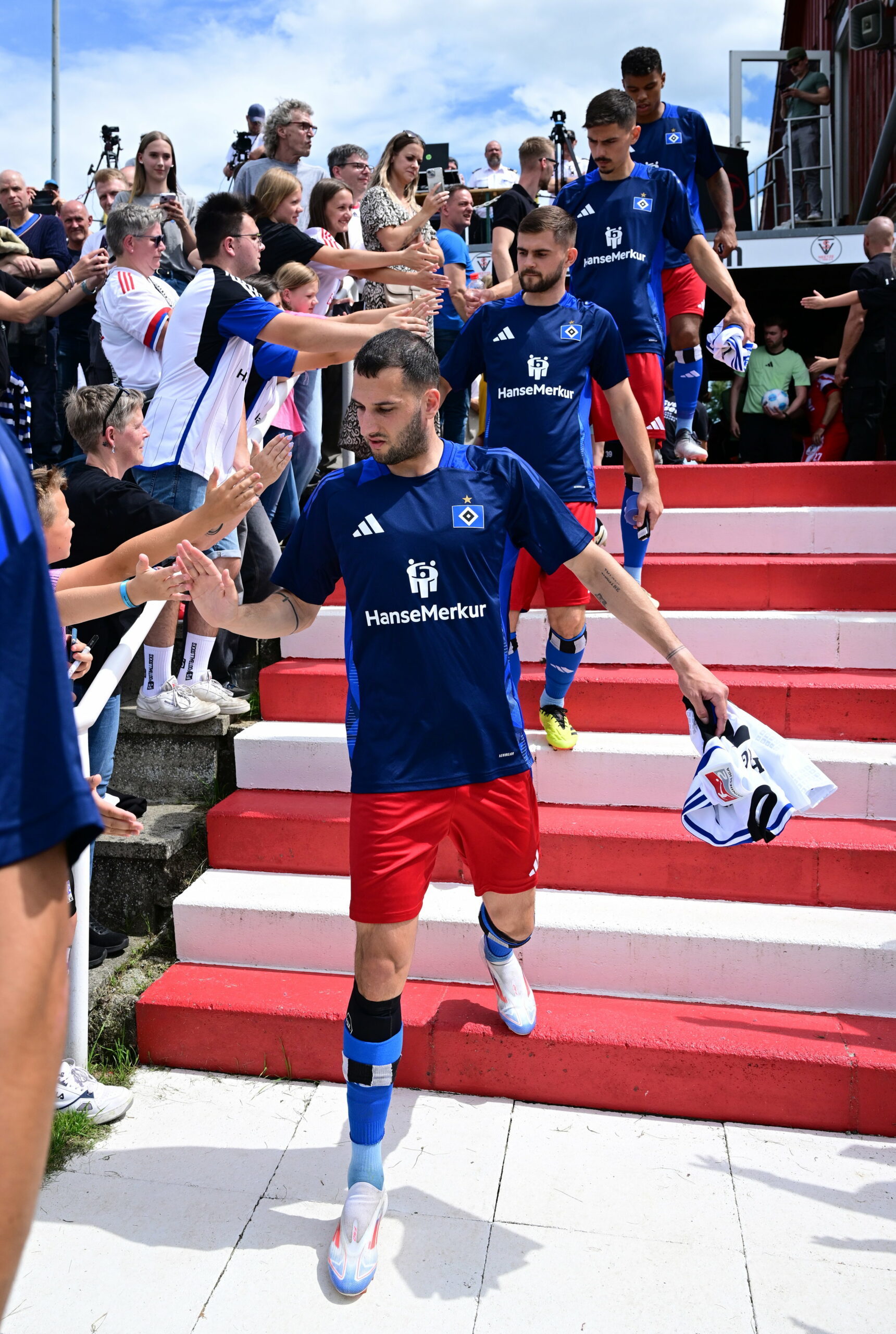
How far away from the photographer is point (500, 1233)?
294cm

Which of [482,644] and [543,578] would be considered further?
[543,578]

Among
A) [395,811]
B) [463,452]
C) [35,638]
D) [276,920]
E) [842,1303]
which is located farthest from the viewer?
[276,920]

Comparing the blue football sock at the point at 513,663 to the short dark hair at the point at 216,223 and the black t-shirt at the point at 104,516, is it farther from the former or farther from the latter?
the short dark hair at the point at 216,223

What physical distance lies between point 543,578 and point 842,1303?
108 inches

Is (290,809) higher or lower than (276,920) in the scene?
higher

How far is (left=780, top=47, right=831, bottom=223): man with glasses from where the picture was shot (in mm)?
13031

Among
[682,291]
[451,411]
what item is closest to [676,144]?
[682,291]

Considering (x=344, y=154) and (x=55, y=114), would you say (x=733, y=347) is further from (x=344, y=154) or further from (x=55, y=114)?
(x=55, y=114)

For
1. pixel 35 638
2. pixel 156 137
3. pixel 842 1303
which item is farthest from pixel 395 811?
pixel 156 137

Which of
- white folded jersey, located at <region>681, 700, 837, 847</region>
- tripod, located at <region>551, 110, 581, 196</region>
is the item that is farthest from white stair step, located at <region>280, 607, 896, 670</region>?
tripod, located at <region>551, 110, 581, 196</region>

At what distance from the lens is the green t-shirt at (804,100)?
44.7 feet

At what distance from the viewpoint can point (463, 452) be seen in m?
3.09

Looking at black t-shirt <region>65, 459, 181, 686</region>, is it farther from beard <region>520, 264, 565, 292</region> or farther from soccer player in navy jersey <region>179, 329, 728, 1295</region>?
beard <region>520, 264, 565, 292</region>

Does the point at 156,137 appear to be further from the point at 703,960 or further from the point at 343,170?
the point at 703,960
